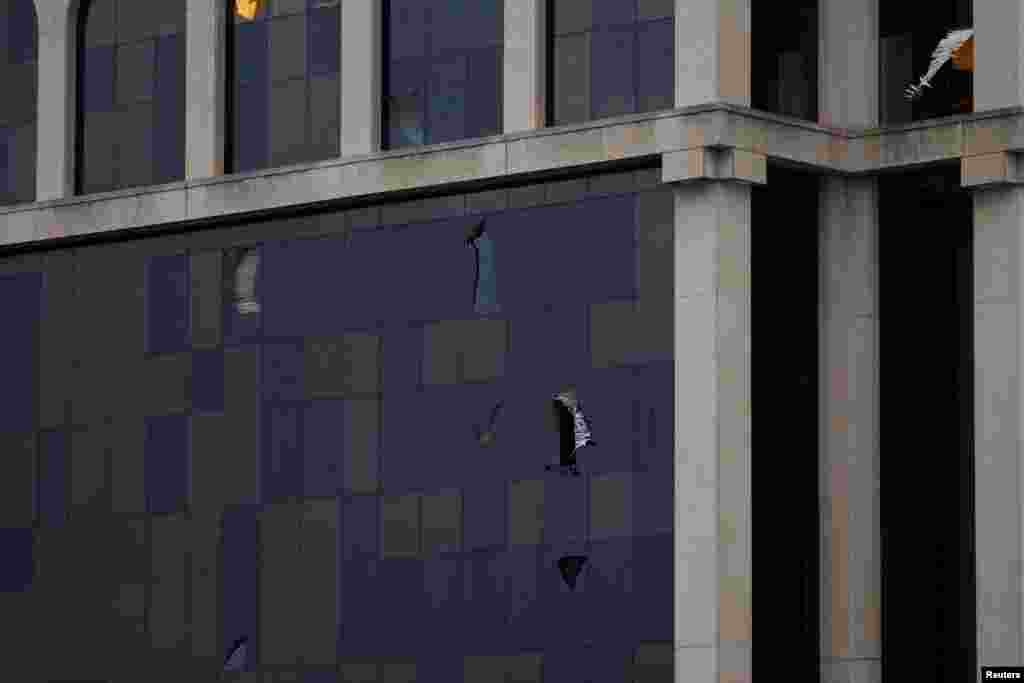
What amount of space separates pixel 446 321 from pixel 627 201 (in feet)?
12.3

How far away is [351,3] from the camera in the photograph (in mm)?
52812

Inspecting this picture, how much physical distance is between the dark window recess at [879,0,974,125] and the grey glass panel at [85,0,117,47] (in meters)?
14.1

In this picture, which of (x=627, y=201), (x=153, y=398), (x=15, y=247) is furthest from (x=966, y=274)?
(x=15, y=247)

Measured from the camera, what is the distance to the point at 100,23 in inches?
2242

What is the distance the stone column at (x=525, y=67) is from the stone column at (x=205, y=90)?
625cm

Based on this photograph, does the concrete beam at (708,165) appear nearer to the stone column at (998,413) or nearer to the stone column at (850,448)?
the stone column at (850,448)

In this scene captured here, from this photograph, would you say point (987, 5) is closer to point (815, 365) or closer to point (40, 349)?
point (815, 365)

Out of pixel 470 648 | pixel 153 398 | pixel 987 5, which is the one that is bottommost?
pixel 470 648

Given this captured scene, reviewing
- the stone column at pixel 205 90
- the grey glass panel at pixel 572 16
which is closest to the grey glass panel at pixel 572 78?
the grey glass panel at pixel 572 16

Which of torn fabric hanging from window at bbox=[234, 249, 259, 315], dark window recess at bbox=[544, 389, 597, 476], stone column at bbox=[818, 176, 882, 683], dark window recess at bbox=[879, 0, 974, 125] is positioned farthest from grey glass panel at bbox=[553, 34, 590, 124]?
torn fabric hanging from window at bbox=[234, 249, 259, 315]

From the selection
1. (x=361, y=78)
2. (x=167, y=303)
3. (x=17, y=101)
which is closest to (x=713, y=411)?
(x=361, y=78)

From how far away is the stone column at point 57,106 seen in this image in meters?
56.9

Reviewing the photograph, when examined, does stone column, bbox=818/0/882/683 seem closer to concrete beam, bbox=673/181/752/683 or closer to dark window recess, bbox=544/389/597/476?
concrete beam, bbox=673/181/752/683

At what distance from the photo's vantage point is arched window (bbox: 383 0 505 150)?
50969mm
